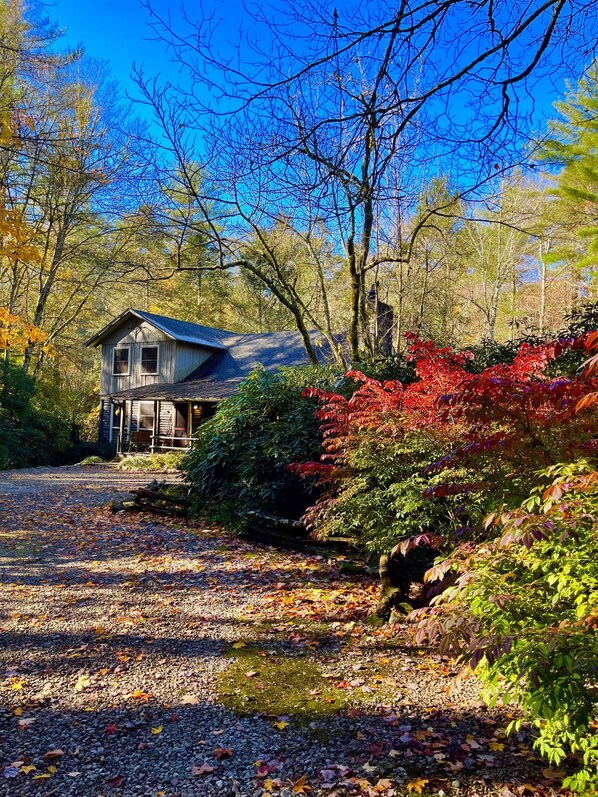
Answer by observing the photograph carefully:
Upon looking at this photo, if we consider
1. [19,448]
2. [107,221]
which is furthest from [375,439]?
[107,221]

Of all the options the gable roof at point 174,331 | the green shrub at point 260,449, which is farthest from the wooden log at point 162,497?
the gable roof at point 174,331

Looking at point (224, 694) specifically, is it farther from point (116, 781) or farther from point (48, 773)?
point (48, 773)

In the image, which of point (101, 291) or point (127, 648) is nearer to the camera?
point (127, 648)

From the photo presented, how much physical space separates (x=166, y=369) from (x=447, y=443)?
20063mm

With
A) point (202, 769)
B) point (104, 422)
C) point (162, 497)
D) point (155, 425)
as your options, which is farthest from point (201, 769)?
point (104, 422)

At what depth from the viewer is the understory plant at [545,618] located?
6.53 ft

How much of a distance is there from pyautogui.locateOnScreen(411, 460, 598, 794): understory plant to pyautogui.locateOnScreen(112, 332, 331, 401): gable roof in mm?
16819

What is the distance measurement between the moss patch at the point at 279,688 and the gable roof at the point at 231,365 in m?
15.7

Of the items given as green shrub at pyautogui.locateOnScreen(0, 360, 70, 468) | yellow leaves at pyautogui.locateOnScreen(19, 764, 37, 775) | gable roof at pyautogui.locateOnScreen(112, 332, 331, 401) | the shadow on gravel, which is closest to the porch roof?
gable roof at pyautogui.locateOnScreen(112, 332, 331, 401)

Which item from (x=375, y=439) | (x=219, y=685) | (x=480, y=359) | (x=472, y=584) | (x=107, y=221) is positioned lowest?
(x=219, y=685)

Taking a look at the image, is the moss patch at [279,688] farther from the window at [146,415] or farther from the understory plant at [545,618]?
the window at [146,415]

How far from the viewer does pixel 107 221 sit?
23109 millimetres

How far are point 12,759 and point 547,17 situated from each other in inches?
217

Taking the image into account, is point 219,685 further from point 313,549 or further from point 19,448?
point 19,448
